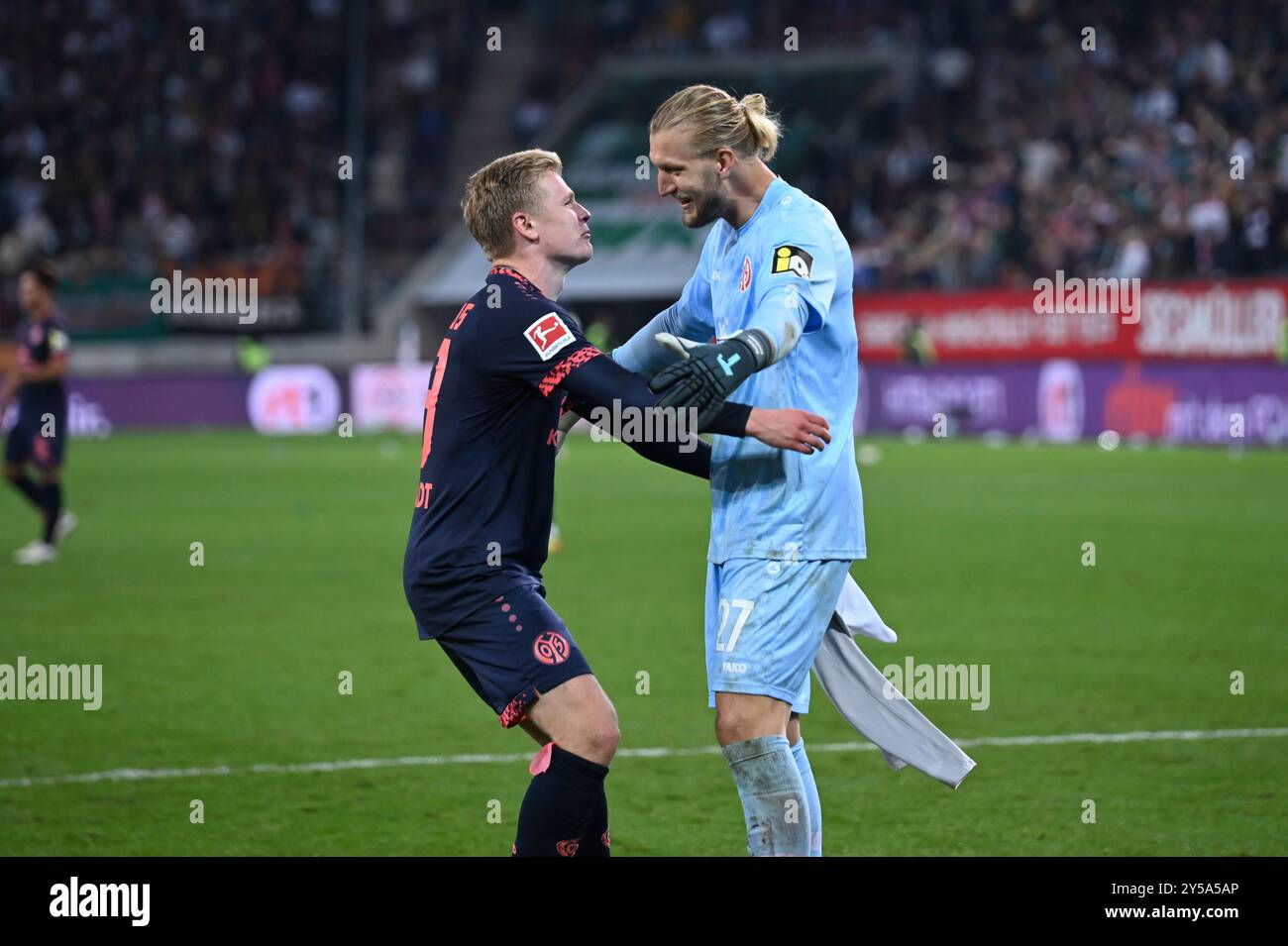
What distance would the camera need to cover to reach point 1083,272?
29406 millimetres

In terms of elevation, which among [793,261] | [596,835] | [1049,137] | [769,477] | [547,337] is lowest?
[596,835]

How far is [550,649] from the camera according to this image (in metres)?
4.86

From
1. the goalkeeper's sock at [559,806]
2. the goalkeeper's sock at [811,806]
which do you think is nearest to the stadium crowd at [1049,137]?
the goalkeeper's sock at [811,806]

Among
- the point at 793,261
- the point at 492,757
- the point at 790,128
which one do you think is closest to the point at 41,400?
the point at 492,757

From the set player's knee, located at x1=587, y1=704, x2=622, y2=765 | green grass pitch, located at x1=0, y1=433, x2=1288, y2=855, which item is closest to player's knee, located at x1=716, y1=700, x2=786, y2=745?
player's knee, located at x1=587, y1=704, x2=622, y2=765

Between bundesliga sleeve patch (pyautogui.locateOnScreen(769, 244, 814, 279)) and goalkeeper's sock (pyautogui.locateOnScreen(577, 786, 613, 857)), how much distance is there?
1482mm

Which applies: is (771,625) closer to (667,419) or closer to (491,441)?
(667,419)

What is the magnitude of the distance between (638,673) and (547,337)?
16.4 feet

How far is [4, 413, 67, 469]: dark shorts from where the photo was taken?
47.3ft

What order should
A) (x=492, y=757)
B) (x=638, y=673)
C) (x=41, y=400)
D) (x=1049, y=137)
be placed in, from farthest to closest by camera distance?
(x=1049, y=137)
(x=41, y=400)
(x=638, y=673)
(x=492, y=757)

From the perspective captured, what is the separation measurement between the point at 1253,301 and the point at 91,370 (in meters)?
20.9

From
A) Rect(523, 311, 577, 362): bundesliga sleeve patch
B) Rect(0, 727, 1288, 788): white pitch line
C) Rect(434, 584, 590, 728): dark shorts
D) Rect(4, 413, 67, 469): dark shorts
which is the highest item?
Rect(4, 413, 67, 469): dark shorts

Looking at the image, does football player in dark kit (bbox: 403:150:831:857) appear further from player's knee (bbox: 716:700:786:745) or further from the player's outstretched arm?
player's knee (bbox: 716:700:786:745)

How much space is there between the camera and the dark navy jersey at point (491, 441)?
4.86m
